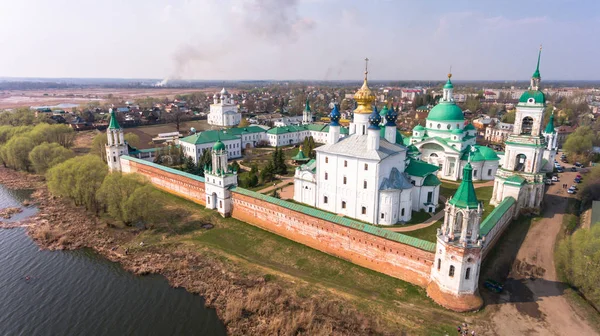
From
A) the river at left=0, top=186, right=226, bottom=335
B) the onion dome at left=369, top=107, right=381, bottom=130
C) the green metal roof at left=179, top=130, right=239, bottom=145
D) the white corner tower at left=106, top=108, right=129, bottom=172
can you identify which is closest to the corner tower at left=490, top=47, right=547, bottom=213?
the onion dome at left=369, top=107, right=381, bottom=130

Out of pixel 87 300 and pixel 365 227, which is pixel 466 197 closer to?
pixel 365 227

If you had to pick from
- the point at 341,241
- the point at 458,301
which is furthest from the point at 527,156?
the point at 341,241

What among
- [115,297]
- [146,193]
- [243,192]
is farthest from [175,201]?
[115,297]

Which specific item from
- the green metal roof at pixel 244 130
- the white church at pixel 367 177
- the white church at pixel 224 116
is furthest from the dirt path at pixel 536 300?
the white church at pixel 224 116

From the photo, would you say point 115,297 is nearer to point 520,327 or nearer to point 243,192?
point 243,192

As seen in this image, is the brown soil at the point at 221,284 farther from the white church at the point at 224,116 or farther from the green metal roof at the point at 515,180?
the white church at the point at 224,116

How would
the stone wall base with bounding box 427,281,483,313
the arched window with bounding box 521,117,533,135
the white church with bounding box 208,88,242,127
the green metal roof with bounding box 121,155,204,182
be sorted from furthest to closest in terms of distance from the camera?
the white church with bounding box 208,88,242,127 < the green metal roof with bounding box 121,155,204,182 < the arched window with bounding box 521,117,533,135 < the stone wall base with bounding box 427,281,483,313

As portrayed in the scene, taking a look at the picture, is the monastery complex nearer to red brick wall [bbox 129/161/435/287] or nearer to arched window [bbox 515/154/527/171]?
red brick wall [bbox 129/161/435/287]
